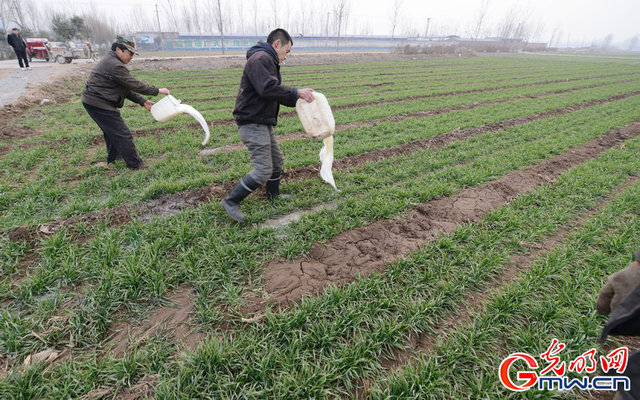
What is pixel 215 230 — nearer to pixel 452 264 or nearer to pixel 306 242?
pixel 306 242

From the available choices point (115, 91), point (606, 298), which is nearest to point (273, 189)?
point (115, 91)

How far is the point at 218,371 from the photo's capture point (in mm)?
2150

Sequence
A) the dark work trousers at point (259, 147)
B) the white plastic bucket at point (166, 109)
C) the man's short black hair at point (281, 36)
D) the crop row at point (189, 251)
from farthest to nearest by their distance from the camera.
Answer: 1. the white plastic bucket at point (166, 109)
2. the dark work trousers at point (259, 147)
3. the man's short black hair at point (281, 36)
4. the crop row at point (189, 251)

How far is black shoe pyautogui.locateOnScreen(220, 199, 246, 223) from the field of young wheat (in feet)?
0.37

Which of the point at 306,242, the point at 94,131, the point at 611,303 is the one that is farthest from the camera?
the point at 94,131

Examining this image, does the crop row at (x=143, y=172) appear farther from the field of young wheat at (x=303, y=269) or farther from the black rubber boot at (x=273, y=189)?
the black rubber boot at (x=273, y=189)

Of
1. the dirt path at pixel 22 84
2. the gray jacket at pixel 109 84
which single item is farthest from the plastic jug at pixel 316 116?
the dirt path at pixel 22 84

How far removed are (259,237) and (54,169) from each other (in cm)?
439

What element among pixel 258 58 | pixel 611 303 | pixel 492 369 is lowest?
pixel 492 369

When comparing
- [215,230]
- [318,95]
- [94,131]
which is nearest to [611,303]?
[318,95]

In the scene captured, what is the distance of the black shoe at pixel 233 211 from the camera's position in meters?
3.77

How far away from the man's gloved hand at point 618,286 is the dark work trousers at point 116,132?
249 inches

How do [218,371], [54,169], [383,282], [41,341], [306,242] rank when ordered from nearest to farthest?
[218,371] < [41,341] < [383,282] < [306,242] < [54,169]

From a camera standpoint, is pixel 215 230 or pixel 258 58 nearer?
pixel 258 58
